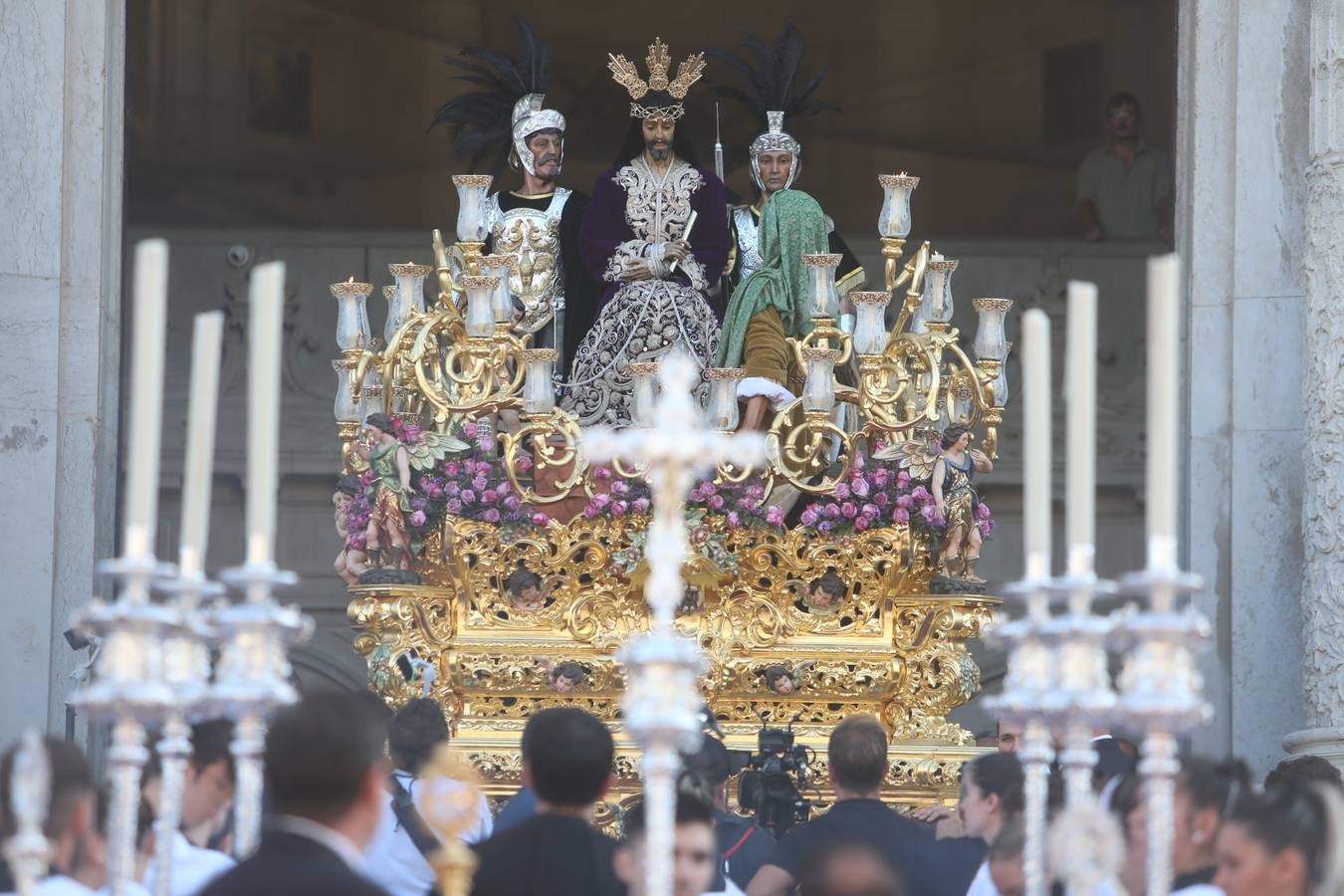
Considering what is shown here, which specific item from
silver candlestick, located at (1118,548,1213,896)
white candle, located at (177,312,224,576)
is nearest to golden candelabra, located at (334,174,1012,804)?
white candle, located at (177,312,224,576)

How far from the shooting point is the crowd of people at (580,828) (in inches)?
170

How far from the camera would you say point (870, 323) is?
978 centimetres

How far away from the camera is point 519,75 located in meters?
11.4

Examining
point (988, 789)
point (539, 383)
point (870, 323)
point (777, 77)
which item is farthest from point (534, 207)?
point (988, 789)

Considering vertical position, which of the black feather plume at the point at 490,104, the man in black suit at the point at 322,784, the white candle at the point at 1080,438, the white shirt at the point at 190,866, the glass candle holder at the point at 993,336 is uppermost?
the black feather plume at the point at 490,104

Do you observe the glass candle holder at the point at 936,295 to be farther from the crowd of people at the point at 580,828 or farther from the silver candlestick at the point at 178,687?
the silver candlestick at the point at 178,687

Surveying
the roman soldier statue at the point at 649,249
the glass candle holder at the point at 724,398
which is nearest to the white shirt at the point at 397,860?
the glass candle holder at the point at 724,398

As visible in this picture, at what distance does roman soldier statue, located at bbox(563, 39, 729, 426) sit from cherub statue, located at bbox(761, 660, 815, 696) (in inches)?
61.7

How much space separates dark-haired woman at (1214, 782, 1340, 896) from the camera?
4953mm

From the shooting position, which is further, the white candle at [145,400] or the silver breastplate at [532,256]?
the silver breastplate at [532,256]

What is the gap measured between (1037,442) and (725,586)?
4776 millimetres

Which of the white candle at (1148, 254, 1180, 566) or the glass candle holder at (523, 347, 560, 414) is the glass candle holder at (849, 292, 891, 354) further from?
the white candle at (1148, 254, 1180, 566)

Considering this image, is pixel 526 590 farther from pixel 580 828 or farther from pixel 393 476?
pixel 580 828

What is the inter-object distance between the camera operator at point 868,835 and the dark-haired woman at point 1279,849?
1.19 meters
